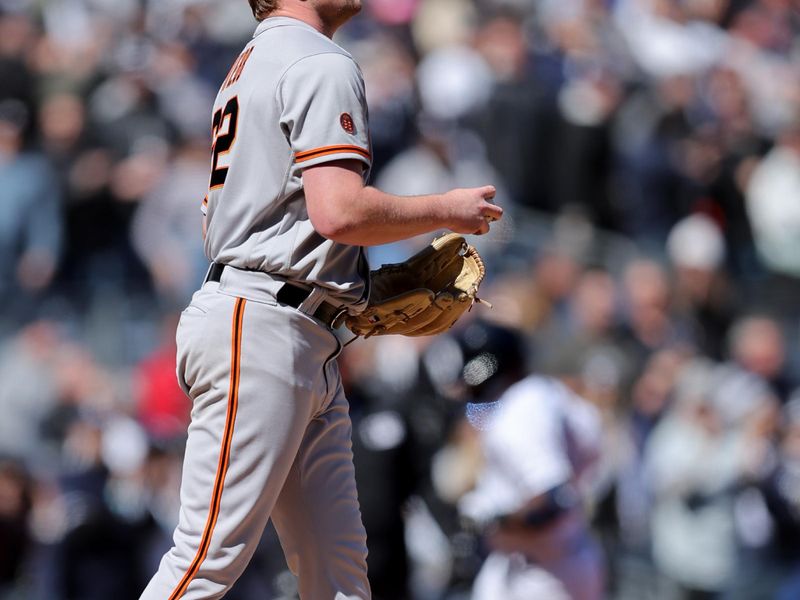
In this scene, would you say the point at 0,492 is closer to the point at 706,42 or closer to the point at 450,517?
the point at 450,517

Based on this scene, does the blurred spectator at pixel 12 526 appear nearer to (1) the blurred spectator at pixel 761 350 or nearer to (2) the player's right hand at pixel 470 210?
(2) the player's right hand at pixel 470 210

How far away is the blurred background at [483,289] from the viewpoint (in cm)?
688

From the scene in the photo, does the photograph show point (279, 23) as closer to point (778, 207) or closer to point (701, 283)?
point (701, 283)

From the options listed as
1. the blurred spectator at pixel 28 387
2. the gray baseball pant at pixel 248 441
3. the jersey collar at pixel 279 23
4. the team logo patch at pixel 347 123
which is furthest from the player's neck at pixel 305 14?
the blurred spectator at pixel 28 387

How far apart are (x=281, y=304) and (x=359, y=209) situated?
1.07 ft

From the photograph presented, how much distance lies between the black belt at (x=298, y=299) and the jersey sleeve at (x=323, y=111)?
0.31 meters

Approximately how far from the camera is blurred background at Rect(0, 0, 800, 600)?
6883mm

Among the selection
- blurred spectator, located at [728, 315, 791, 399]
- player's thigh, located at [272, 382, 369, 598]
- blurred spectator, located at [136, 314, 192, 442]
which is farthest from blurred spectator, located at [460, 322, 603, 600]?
blurred spectator, located at [728, 315, 791, 399]

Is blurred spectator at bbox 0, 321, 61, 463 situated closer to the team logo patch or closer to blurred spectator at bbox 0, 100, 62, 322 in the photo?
blurred spectator at bbox 0, 100, 62, 322

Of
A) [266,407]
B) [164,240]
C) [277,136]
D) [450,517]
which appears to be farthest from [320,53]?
[164,240]

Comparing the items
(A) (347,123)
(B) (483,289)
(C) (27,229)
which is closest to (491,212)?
(A) (347,123)

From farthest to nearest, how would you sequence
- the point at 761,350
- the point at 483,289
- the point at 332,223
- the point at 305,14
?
the point at 761,350
the point at 483,289
the point at 305,14
the point at 332,223

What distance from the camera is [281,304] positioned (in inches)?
120

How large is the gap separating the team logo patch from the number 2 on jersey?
314 mm
